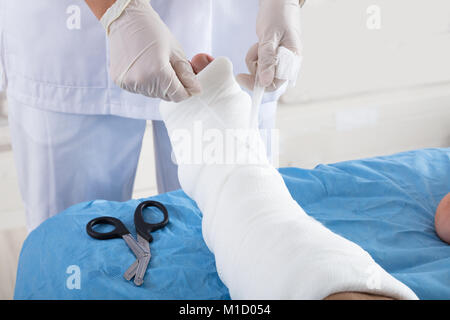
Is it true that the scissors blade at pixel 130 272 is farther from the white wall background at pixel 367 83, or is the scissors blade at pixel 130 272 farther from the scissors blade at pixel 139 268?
the white wall background at pixel 367 83

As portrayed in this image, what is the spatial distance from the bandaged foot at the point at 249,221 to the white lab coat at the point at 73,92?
0.77 feet

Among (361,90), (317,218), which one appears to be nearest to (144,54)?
(317,218)

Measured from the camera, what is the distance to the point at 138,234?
88cm

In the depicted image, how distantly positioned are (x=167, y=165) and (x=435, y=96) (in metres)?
1.66

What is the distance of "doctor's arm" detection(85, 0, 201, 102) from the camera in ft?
2.72

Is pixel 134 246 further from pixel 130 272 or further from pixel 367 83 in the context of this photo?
pixel 367 83

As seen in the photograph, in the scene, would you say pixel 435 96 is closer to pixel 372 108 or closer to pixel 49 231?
pixel 372 108

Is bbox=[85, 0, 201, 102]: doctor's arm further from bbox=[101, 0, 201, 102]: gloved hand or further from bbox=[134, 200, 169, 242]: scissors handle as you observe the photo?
bbox=[134, 200, 169, 242]: scissors handle

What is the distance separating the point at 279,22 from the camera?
989 mm

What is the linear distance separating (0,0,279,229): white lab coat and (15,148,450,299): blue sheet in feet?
0.52

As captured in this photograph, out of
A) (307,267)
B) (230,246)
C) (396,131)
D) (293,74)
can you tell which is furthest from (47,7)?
(396,131)

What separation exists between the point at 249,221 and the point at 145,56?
358 mm

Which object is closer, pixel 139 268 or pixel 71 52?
pixel 139 268

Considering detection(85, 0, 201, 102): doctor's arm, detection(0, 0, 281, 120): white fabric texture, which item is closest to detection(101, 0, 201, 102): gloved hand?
detection(85, 0, 201, 102): doctor's arm
